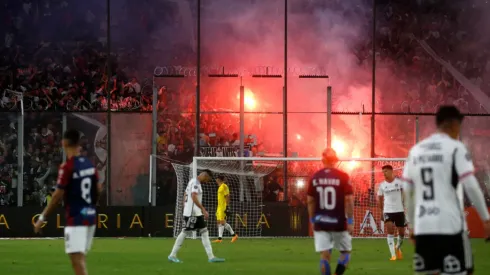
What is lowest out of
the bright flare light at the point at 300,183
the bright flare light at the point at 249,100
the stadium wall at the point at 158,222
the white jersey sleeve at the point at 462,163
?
the stadium wall at the point at 158,222

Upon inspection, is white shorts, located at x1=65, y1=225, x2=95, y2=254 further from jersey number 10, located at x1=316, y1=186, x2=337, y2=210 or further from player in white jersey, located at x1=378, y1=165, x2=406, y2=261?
player in white jersey, located at x1=378, y1=165, x2=406, y2=261

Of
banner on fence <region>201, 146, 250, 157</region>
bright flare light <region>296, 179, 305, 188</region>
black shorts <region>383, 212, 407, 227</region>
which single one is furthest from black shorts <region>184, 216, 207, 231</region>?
bright flare light <region>296, 179, 305, 188</region>

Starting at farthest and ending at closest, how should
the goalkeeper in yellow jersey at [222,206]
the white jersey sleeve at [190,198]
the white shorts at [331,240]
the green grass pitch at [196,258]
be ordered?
the goalkeeper in yellow jersey at [222,206], the white jersey sleeve at [190,198], the green grass pitch at [196,258], the white shorts at [331,240]

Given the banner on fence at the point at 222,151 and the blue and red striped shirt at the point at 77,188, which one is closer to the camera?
the blue and red striped shirt at the point at 77,188

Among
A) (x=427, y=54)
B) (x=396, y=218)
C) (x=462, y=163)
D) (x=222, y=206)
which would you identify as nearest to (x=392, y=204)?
(x=396, y=218)

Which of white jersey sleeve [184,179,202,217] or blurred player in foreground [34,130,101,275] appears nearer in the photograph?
blurred player in foreground [34,130,101,275]

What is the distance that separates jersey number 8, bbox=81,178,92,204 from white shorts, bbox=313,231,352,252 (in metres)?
3.85

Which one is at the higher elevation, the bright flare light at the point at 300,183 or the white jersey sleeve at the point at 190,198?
the bright flare light at the point at 300,183

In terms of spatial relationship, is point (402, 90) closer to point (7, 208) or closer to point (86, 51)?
point (86, 51)

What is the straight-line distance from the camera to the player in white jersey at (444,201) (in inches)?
372

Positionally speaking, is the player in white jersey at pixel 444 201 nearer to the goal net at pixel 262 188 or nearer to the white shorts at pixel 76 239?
the white shorts at pixel 76 239

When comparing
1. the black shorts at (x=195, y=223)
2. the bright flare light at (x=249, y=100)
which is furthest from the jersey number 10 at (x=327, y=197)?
the bright flare light at (x=249, y=100)

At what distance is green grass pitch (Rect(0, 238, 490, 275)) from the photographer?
19.6 meters

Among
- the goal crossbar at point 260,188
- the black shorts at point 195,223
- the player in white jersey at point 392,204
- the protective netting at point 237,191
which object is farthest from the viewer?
the protective netting at point 237,191
